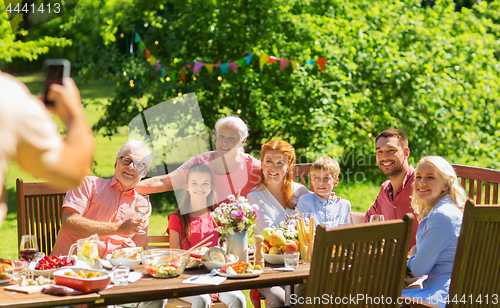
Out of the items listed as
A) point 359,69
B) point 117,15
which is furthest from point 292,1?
point 117,15

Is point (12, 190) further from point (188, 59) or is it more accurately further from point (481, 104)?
point (481, 104)

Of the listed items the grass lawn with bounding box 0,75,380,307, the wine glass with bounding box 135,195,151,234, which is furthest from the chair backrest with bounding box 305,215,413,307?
the grass lawn with bounding box 0,75,380,307

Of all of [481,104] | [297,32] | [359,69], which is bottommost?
[481,104]

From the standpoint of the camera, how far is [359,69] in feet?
24.8

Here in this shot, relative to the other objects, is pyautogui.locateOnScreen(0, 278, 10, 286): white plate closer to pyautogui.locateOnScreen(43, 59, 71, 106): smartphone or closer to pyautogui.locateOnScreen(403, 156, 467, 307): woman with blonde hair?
pyautogui.locateOnScreen(43, 59, 71, 106): smartphone

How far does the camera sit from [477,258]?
2646 mm

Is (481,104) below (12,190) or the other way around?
the other way around

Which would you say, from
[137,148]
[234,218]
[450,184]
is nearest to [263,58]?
[137,148]

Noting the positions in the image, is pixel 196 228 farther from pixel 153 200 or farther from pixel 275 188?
pixel 153 200

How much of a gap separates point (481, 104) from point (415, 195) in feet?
17.5

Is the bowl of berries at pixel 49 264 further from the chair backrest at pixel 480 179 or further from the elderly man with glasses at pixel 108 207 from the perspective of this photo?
the chair backrest at pixel 480 179

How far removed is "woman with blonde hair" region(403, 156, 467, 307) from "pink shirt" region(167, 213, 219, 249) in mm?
1390

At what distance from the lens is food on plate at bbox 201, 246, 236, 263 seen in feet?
9.23

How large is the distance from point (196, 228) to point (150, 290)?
125 cm
